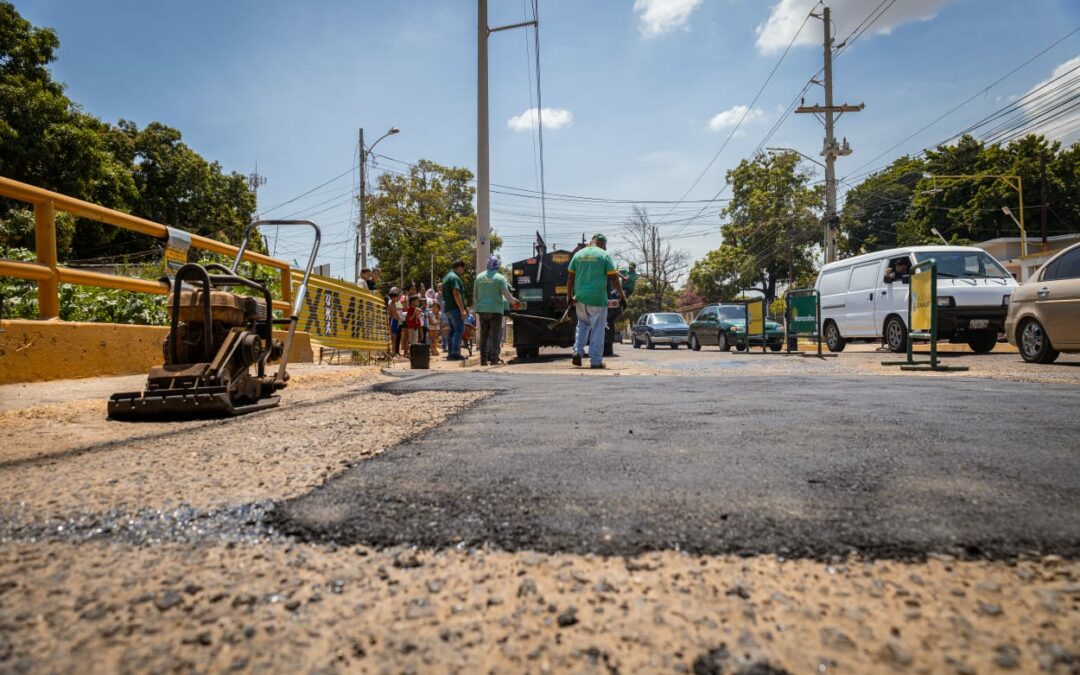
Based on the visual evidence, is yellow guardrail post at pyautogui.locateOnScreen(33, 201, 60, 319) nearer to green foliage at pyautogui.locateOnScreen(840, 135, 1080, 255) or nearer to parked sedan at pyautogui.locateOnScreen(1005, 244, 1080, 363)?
parked sedan at pyautogui.locateOnScreen(1005, 244, 1080, 363)

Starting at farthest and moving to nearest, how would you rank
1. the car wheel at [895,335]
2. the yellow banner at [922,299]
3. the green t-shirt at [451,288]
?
the car wheel at [895,335] → the green t-shirt at [451,288] → the yellow banner at [922,299]

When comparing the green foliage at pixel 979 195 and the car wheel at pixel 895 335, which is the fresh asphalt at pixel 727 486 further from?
the green foliage at pixel 979 195

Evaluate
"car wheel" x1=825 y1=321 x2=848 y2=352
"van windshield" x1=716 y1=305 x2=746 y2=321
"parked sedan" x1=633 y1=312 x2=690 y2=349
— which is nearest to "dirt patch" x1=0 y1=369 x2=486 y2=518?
"car wheel" x1=825 y1=321 x2=848 y2=352

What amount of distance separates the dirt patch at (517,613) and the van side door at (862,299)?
1160 cm

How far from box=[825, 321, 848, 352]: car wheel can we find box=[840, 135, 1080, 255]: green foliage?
22444mm

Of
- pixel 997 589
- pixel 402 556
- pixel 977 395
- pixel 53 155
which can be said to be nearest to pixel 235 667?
pixel 402 556

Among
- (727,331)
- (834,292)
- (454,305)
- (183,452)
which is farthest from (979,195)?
(183,452)

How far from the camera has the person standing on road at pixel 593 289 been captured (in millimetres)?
7773

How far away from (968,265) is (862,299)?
182cm

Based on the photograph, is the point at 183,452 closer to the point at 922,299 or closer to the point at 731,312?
the point at 922,299

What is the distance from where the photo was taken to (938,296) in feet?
33.0

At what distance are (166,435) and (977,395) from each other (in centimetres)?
479

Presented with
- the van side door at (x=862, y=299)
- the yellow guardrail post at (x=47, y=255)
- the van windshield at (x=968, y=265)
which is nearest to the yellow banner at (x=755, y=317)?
the van side door at (x=862, y=299)

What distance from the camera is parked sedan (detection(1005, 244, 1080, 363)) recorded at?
7.02 metres
